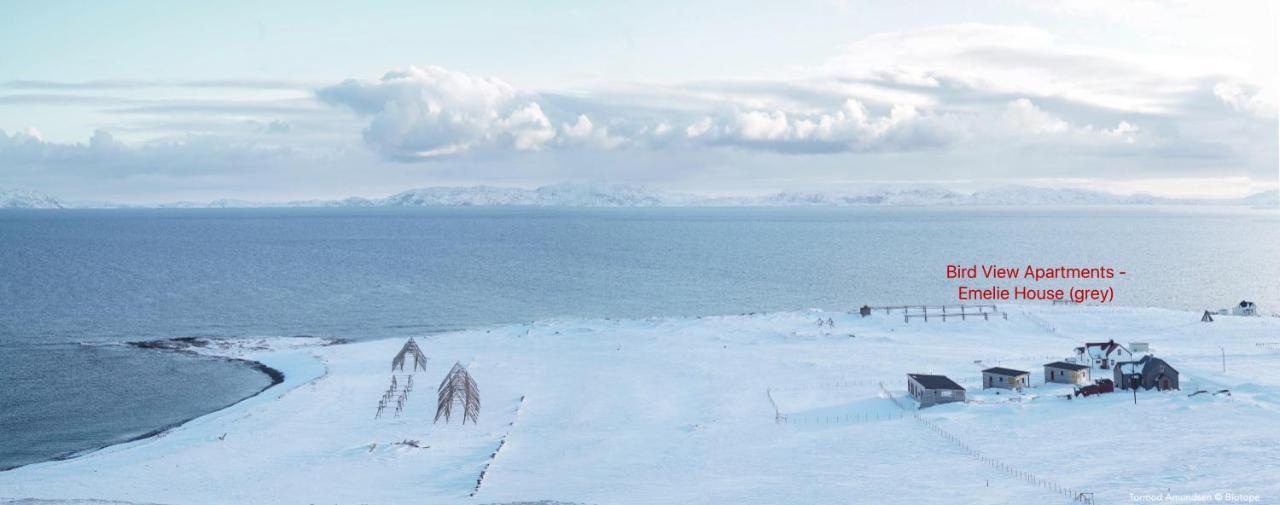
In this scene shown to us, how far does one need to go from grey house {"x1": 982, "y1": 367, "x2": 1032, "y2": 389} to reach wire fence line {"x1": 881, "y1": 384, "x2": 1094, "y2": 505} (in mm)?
10070

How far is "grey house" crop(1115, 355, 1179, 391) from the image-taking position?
5825 cm

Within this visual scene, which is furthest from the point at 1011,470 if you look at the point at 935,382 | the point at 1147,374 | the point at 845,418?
the point at 1147,374

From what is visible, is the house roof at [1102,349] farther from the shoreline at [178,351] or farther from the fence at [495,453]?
the shoreline at [178,351]

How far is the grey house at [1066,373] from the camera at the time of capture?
63031 millimetres

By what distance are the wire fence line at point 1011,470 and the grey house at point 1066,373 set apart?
1465 centimetres

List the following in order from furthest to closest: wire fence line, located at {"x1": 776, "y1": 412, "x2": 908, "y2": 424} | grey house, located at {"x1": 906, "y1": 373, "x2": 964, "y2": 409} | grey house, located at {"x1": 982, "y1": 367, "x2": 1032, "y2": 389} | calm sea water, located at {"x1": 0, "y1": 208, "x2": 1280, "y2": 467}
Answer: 1. calm sea water, located at {"x1": 0, "y1": 208, "x2": 1280, "y2": 467}
2. grey house, located at {"x1": 982, "y1": 367, "x2": 1032, "y2": 389}
3. grey house, located at {"x1": 906, "y1": 373, "x2": 964, "y2": 409}
4. wire fence line, located at {"x1": 776, "y1": 412, "x2": 908, "y2": 424}

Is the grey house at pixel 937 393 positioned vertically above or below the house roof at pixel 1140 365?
below

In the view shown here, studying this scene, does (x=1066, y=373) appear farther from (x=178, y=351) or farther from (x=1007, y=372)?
(x=178, y=351)

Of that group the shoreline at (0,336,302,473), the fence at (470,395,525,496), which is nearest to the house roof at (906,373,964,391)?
the fence at (470,395,525,496)

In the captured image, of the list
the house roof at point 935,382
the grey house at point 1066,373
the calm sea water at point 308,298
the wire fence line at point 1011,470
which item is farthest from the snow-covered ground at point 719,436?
the calm sea water at point 308,298

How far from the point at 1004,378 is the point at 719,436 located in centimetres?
2265

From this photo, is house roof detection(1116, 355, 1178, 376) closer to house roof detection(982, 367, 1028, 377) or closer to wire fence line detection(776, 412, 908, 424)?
house roof detection(982, 367, 1028, 377)

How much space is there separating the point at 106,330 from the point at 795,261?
130773 mm

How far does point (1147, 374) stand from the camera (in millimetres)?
58719
